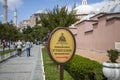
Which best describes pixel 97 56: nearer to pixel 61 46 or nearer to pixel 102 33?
pixel 102 33

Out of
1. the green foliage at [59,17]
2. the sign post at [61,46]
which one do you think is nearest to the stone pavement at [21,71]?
the green foliage at [59,17]

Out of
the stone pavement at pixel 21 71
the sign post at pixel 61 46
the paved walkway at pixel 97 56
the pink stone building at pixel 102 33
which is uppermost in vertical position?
the pink stone building at pixel 102 33

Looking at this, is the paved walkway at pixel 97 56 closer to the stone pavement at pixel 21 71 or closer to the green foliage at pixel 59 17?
the green foliage at pixel 59 17

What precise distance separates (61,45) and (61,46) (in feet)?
0.08

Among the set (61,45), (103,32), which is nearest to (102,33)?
(103,32)

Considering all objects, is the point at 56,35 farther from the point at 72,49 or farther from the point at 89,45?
the point at 89,45

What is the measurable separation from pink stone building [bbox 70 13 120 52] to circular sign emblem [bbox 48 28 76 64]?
527cm

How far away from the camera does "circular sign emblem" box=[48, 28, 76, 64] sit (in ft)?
21.0

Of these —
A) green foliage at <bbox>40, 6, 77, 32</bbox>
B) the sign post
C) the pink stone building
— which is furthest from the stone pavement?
the sign post

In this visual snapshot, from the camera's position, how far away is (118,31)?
11352 mm

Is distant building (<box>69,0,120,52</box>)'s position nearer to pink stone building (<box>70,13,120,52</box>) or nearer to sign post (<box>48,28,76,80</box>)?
pink stone building (<box>70,13,120,52</box>)

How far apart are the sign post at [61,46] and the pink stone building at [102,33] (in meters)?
5.27

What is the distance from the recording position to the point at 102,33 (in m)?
13.4

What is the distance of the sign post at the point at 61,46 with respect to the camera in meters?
6.39
